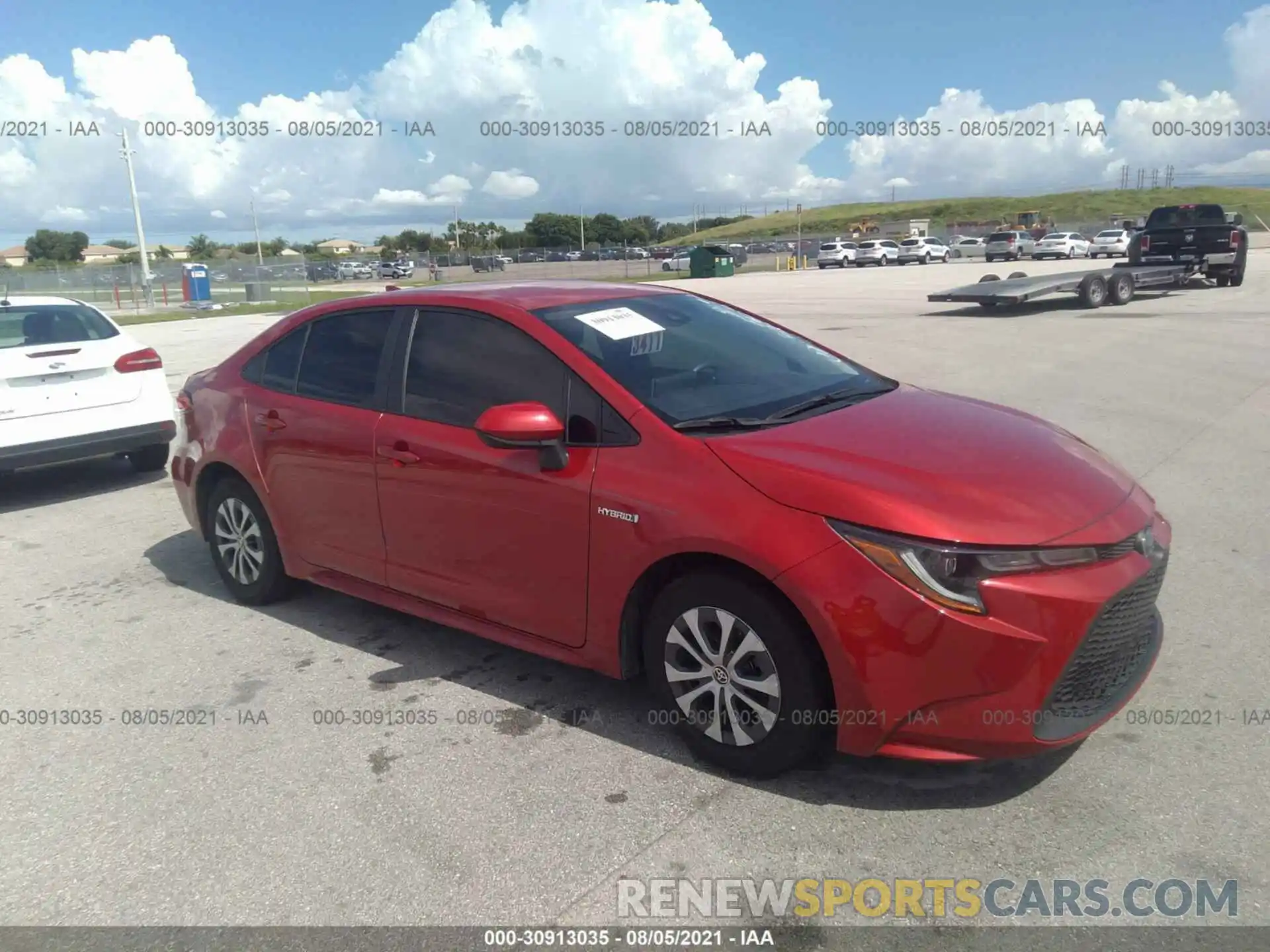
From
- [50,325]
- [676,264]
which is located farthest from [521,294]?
[676,264]

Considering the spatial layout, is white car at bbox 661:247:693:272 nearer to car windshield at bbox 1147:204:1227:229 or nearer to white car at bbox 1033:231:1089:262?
white car at bbox 1033:231:1089:262

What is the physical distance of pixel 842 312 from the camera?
73.6ft

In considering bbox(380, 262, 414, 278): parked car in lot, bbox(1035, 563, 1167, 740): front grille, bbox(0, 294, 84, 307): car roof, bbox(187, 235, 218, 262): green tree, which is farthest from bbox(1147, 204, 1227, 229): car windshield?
bbox(187, 235, 218, 262): green tree

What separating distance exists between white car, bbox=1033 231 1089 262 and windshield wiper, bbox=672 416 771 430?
5216cm

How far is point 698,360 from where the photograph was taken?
409cm

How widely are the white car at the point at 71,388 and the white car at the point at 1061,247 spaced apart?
1980 inches

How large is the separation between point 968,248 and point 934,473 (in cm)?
6144

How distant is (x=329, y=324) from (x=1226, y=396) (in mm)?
9421

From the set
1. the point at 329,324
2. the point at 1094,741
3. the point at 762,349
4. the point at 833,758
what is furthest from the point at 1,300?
the point at 1094,741

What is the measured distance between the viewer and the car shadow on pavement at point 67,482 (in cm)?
803

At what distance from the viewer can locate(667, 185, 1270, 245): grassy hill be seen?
95.9 meters

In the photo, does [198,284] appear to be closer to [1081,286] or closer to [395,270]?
[1081,286]

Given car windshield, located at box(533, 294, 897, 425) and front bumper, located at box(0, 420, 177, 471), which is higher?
car windshield, located at box(533, 294, 897, 425)

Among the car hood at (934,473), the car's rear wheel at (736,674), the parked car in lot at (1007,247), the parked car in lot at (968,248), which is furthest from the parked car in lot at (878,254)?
the car's rear wheel at (736,674)
